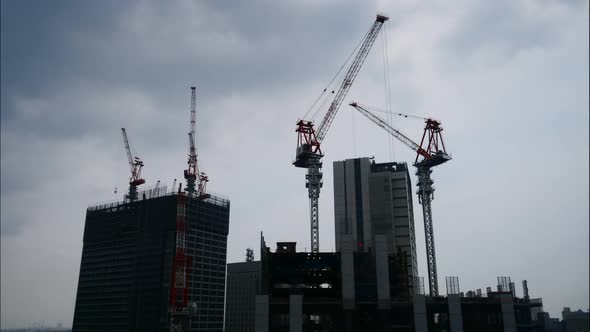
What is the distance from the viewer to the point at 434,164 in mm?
144250

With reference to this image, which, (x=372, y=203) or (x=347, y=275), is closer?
(x=347, y=275)

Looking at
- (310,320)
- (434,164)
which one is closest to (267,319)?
(310,320)

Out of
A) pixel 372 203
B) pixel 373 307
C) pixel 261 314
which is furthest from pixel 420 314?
pixel 372 203

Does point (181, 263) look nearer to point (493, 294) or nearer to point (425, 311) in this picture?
point (425, 311)

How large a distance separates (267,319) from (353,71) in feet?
294

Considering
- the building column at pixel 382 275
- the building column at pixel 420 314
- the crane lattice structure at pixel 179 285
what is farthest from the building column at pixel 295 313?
the crane lattice structure at pixel 179 285

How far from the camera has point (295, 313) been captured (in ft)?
309

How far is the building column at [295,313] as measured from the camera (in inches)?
3674

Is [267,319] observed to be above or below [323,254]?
below

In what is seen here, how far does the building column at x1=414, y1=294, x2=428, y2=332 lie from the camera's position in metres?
92.4

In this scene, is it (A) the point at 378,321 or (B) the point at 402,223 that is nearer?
(A) the point at 378,321

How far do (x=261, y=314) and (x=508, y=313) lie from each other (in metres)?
46.7

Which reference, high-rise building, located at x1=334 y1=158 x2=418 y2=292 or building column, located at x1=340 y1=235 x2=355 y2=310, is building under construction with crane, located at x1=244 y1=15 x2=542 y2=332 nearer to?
building column, located at x1=340 y1=235 x2=355 y2=310

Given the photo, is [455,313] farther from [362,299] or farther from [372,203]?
[372,203]
